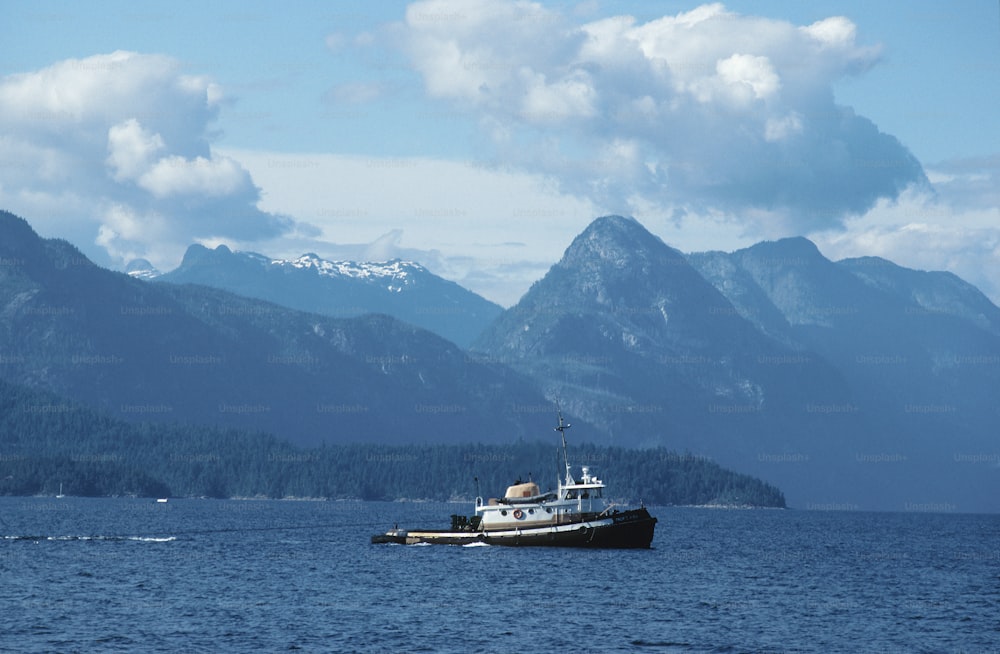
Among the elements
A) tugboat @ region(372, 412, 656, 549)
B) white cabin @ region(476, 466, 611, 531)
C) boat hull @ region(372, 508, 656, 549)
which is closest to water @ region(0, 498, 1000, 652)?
boat hull @ region(372, 508, 656, 549)

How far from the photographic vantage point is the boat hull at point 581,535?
17162 centimetres

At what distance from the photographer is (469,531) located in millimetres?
180000

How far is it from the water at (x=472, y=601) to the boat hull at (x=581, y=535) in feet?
5.86

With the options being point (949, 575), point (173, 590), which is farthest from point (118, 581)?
point (949, 575)

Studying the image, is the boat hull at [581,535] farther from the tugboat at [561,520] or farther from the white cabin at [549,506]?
the white cabin at [549,506]

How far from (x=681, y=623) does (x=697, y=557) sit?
74.4 metres

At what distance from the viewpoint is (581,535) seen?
172m

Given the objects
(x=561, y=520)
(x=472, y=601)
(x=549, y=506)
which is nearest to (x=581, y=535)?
(x=561, y=520)

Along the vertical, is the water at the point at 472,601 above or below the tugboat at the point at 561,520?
below

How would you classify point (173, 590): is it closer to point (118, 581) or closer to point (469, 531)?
point (118, 581)

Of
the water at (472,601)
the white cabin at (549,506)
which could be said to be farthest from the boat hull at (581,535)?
the water at (472,601)

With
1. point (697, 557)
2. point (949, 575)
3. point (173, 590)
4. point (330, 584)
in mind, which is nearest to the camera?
point (173, 590)

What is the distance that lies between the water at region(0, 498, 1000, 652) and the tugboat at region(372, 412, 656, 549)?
240cm

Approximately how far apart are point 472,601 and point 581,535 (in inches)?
2219
